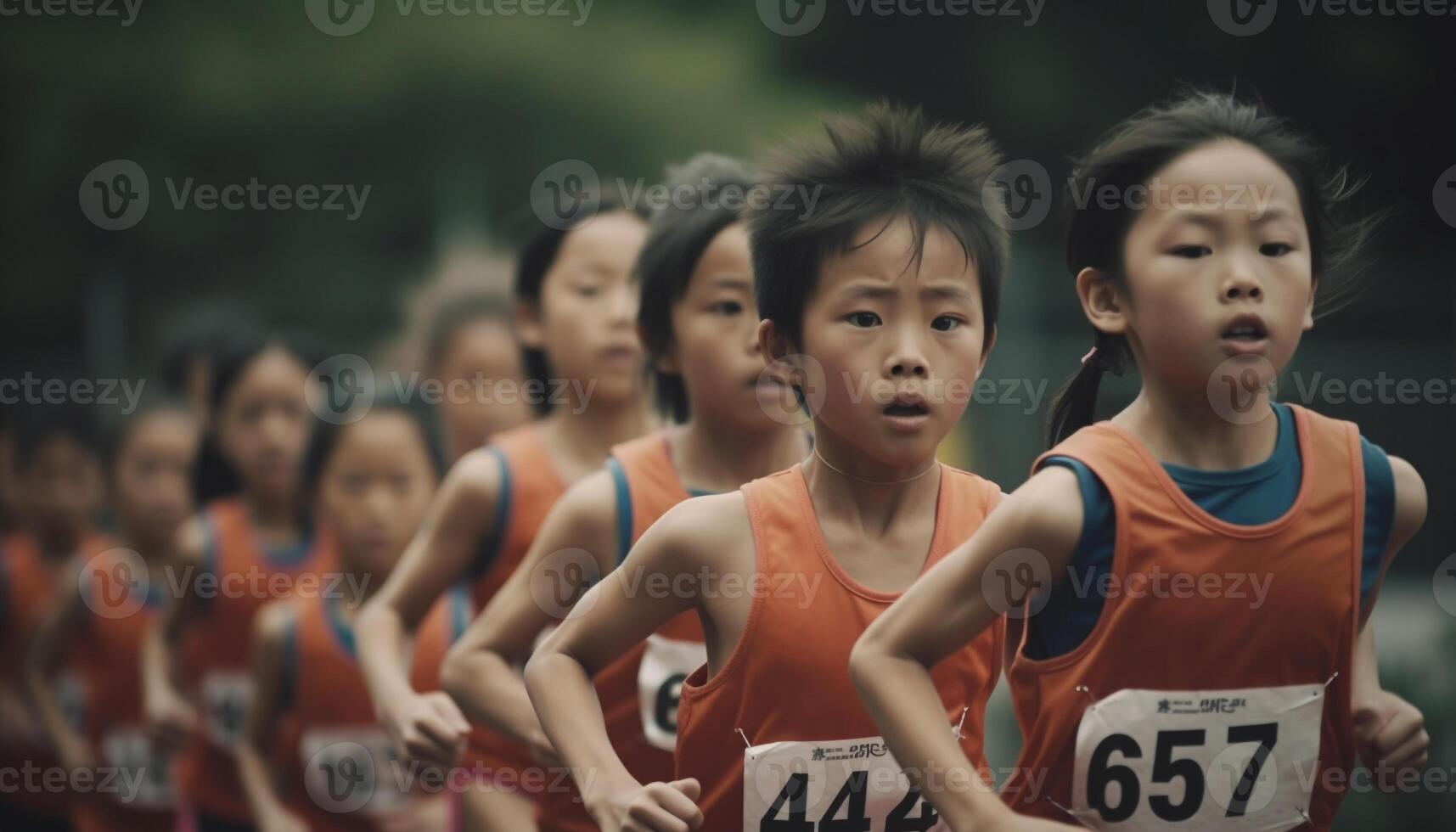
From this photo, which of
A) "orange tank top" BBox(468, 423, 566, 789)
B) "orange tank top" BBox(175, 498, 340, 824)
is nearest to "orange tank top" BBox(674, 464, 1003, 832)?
"orange tank top" BBox(468, 423, 566, 789)

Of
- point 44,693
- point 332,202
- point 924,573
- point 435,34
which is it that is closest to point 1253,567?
point 924,573

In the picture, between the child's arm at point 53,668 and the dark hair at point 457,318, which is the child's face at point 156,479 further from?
the dark hair at point 457,318

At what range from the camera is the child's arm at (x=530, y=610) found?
393 centimetres

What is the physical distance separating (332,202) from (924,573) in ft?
44.0

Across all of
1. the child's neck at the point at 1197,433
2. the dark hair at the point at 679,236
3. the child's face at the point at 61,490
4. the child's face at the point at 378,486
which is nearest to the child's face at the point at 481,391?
the child's face at the point at 378,486

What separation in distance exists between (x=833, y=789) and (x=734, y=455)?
1.07 meters

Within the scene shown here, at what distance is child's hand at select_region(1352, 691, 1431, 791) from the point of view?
10.3ft

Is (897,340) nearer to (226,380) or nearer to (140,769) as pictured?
(226,380)

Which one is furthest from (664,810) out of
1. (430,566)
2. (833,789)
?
(430,566)

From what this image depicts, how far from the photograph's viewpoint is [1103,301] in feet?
10.5

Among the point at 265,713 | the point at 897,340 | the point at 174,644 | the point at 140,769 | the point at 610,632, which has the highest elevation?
the point at 897,340

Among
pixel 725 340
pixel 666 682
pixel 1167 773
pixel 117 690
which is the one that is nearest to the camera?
pixel 1167 773

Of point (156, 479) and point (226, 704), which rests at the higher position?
point (156, 479)

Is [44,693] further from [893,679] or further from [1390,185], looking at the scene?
[1390,185]
